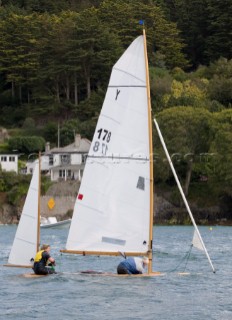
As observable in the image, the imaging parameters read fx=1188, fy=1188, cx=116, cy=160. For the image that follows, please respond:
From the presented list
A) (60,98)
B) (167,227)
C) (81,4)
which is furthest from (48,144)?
(81,4)

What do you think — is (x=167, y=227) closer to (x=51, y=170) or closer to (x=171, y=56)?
(x=51, y=170)

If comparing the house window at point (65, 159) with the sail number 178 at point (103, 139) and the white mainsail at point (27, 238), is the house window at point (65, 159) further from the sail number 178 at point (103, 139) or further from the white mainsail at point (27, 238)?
the sail number 178 at point (103, 139)

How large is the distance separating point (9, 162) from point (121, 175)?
71566mm

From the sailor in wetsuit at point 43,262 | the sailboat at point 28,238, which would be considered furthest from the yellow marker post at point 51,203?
the sailor in wetsuit at point 43,262

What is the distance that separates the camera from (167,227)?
295 ft

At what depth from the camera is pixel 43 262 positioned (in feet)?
134

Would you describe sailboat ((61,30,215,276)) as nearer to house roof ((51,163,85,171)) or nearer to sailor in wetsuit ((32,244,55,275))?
sailor in wetsuit ((32,244,55,275))

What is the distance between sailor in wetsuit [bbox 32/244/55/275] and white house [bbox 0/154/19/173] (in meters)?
68.1

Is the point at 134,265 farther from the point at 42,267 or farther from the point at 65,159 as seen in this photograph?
the point at 65,159

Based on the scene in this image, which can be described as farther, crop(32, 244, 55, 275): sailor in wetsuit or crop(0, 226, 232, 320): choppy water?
crop(32, 244, 55, 275): sailor in wetsuit

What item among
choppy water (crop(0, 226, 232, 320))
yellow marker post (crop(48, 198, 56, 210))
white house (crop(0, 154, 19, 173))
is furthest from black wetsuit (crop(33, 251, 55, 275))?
white house (crop(0, 154, 19, 173))

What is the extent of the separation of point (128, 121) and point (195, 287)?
6.16 meters

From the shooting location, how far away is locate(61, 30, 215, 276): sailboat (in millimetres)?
39312

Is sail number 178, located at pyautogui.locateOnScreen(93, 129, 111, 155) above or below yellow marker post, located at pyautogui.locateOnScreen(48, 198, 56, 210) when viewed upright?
above
